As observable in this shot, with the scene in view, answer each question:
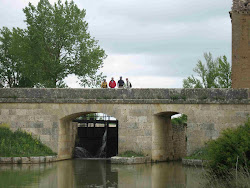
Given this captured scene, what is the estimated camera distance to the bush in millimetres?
14428

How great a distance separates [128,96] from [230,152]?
11402 mm

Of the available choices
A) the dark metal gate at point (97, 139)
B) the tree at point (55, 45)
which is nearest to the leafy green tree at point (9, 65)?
the tree at point (55, 45)

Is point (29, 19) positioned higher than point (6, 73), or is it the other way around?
point (29, 19)

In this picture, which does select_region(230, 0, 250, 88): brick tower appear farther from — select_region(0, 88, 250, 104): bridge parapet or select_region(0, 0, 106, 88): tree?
select_region(0, 0, 106, 88): tree

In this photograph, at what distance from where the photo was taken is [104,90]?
26.0 m

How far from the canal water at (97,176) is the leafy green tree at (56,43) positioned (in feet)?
51.5

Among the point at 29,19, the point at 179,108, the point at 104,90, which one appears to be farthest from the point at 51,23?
the point at 179,108

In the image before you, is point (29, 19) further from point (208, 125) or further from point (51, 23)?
point (208, 125)

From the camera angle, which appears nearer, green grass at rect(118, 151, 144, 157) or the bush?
the bush

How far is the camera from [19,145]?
81.0 ft

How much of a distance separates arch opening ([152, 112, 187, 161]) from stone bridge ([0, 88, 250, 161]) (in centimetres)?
5

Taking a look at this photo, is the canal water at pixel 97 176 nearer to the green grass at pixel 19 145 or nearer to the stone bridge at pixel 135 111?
the green grass at pixel 19 145

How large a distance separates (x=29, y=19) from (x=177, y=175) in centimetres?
2383

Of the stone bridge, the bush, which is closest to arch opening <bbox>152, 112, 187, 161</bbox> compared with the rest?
the stone bridge
